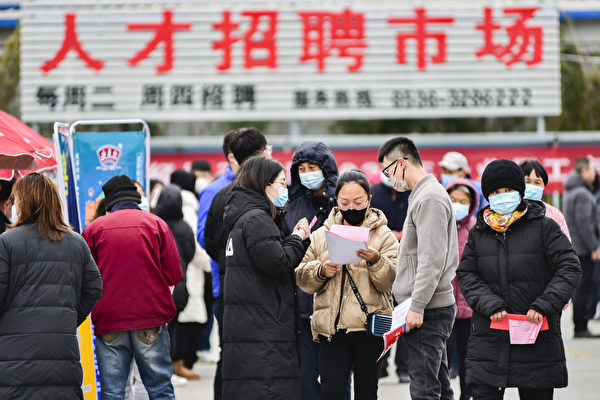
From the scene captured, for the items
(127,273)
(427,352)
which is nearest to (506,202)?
(427,352)

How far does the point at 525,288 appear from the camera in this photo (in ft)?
16.8

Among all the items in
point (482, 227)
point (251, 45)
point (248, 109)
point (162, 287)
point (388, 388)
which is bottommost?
point (388, 388)

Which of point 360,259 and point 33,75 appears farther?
point 33,75

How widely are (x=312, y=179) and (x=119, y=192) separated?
1.38 metres

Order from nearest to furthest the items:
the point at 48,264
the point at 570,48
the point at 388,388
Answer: the point at 48,264
the point at 388,388
the point at 570,48

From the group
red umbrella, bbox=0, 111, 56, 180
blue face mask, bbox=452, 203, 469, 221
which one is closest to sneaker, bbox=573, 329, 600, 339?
blue face mask, bbox=452, 203, 469, 221

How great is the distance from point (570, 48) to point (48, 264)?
16182mm

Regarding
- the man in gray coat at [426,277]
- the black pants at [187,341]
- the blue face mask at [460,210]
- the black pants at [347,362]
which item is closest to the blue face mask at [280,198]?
the man in gray coat at [426,277]

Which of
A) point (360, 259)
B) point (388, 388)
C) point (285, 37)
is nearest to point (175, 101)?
point (285, 37)

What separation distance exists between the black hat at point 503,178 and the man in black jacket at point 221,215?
179 cm

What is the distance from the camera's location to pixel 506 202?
520 centimetres

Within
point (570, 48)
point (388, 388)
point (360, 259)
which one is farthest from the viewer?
point (570, 48)

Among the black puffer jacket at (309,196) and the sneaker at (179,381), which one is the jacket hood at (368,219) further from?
the sneaker at (179,381)

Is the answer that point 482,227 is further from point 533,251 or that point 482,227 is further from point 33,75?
point 33,75
